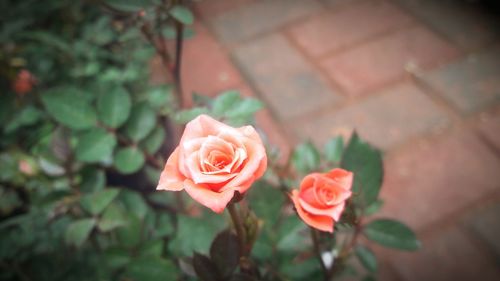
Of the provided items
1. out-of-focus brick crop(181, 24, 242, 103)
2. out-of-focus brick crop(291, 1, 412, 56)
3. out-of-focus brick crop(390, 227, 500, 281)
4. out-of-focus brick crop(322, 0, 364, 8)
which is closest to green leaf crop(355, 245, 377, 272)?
out-of-focus brick crop(390, 227, 500, 281)

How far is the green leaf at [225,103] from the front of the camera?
2.22ft

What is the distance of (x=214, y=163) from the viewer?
0.40 m

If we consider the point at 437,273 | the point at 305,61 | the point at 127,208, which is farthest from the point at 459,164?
the point at 127,208


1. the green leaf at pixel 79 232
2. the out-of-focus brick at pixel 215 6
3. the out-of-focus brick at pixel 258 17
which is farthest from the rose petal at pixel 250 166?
the out-of-focus brick at pixel 215 6

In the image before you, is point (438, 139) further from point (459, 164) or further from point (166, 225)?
point (166, 225)

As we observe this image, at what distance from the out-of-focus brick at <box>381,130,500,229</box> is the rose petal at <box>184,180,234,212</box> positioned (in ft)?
3.54

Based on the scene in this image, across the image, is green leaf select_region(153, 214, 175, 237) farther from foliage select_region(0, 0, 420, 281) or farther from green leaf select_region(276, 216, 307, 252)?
green leaf select_region(276, 216, 307, 252)

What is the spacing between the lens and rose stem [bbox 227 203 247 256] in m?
0.47

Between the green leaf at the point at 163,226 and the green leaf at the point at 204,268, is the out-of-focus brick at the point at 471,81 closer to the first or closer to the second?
the green leaf at the point at 163,226

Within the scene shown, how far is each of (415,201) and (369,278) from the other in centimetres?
69

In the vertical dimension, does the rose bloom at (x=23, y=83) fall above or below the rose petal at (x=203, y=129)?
below

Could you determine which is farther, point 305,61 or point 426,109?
point 305,61

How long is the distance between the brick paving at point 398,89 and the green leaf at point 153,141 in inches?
31.3

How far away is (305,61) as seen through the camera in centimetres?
182
